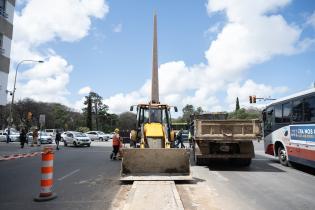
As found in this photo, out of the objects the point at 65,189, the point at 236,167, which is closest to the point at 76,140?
the point at 236,167

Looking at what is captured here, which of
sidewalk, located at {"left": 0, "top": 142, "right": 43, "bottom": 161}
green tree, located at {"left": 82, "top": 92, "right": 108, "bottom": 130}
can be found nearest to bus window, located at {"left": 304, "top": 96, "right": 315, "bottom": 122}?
sidewalk, located at {"left": 0, "top": 142, "right": 43, "bottom": 161}

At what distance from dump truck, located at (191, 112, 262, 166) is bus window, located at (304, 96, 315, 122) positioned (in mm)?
1822

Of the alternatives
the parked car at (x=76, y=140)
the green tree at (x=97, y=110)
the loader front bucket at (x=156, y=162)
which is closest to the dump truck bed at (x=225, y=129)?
the loader front bucket at (x=156, y=162)

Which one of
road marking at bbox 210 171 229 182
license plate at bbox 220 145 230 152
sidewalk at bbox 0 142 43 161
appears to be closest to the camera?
road marking at bbox 210 171 229 182

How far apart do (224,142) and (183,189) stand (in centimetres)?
473

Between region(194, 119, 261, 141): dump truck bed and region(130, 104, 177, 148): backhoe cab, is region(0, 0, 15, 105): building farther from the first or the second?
region(194, 119, 261, 141): dump truck bed

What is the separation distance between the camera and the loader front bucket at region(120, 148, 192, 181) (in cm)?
986

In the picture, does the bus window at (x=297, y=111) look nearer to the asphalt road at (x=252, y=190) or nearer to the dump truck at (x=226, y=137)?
the dump truck at (x=226, y=137)

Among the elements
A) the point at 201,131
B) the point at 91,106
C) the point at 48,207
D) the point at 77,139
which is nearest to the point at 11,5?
the point at 77,139

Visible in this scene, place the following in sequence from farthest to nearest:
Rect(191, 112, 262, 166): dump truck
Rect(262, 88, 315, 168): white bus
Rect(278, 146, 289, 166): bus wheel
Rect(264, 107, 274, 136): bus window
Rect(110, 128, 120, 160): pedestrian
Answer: Rect(110, 128, 120, 160): pedestrian < Rect(264, 107, 274, 136): bus window < Rect(278, 146, 289, 166): bus wheel < Rect(191, 112, 262, 166): dump truck < Rect(262, 88, 315, 168): white bus

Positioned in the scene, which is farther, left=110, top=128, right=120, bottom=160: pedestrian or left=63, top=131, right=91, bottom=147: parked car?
left=63, top=131, right=91, bottom=147: parked car

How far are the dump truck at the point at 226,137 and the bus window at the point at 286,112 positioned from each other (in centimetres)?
177

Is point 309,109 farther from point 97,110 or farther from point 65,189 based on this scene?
point 97,110

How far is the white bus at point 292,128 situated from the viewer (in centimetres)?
1145
